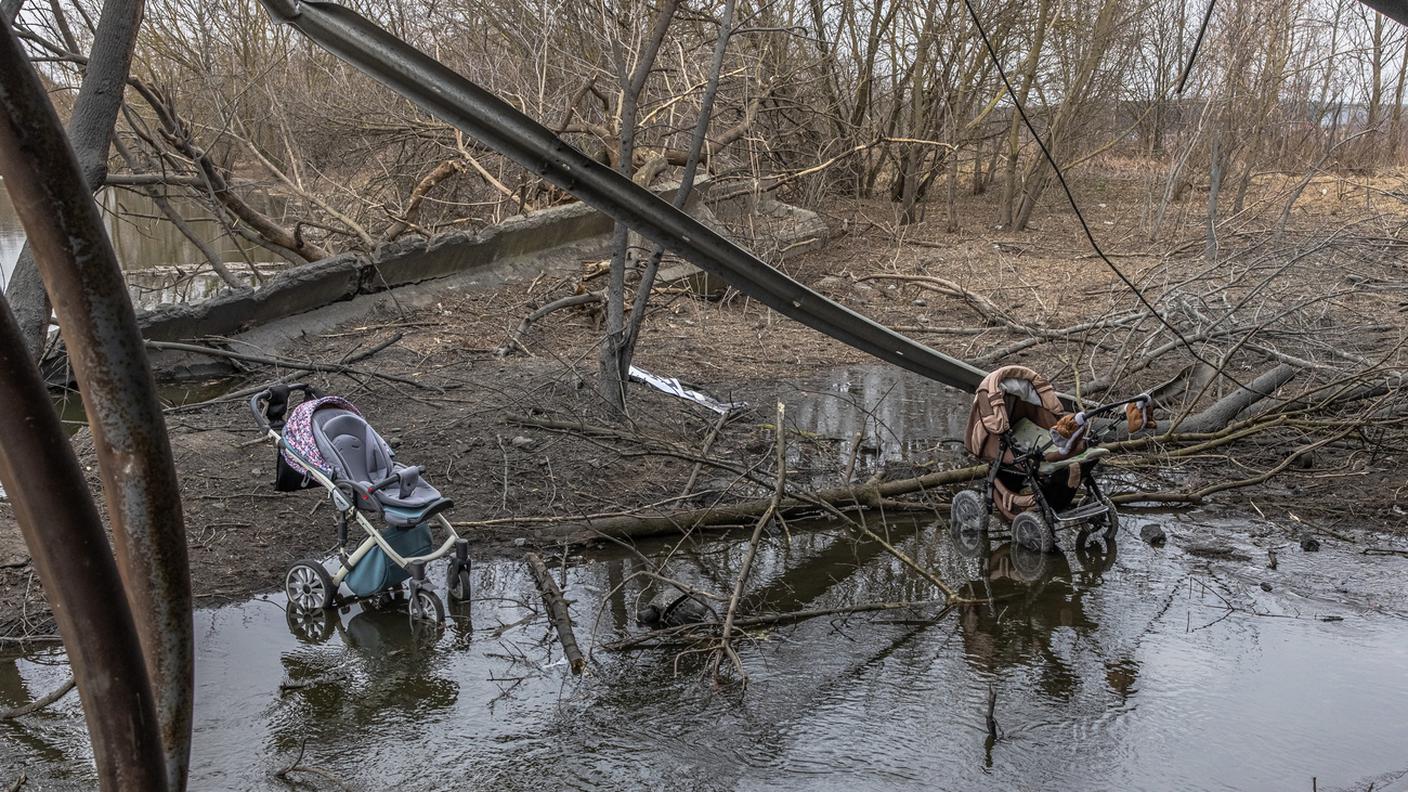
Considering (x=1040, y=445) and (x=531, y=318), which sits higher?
(x=531, y=318)

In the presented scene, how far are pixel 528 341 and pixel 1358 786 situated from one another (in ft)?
28.1

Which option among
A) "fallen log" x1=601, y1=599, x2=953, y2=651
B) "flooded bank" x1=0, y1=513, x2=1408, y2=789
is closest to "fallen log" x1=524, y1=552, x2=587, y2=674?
"flooded bank" x1=0, y1=513, x2=1408, y2=789

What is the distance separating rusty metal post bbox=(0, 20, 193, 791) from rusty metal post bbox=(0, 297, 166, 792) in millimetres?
17

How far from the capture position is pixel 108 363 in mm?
1323

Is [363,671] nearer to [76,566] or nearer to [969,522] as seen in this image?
[969,522]

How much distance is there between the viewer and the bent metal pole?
3.73 m

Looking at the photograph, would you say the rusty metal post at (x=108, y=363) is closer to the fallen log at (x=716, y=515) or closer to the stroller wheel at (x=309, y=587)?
the stroller wheel at (x=309, y=587)

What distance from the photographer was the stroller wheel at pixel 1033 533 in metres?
6.79

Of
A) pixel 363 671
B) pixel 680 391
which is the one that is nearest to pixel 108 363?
pixel 363 671

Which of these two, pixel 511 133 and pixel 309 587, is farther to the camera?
pixel 309 587

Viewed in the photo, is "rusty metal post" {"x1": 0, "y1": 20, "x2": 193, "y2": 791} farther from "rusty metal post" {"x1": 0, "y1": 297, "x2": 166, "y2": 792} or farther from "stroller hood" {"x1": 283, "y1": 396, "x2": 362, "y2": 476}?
"stroller hood" {"x1": 283, "y1": 396, "x2": 362, "y2": 476}

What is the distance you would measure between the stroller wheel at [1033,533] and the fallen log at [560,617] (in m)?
2.78

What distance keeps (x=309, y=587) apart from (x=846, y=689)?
2.75m

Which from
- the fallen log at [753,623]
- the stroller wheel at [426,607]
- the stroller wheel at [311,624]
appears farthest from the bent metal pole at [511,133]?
the stroller wheel at [311,624]
